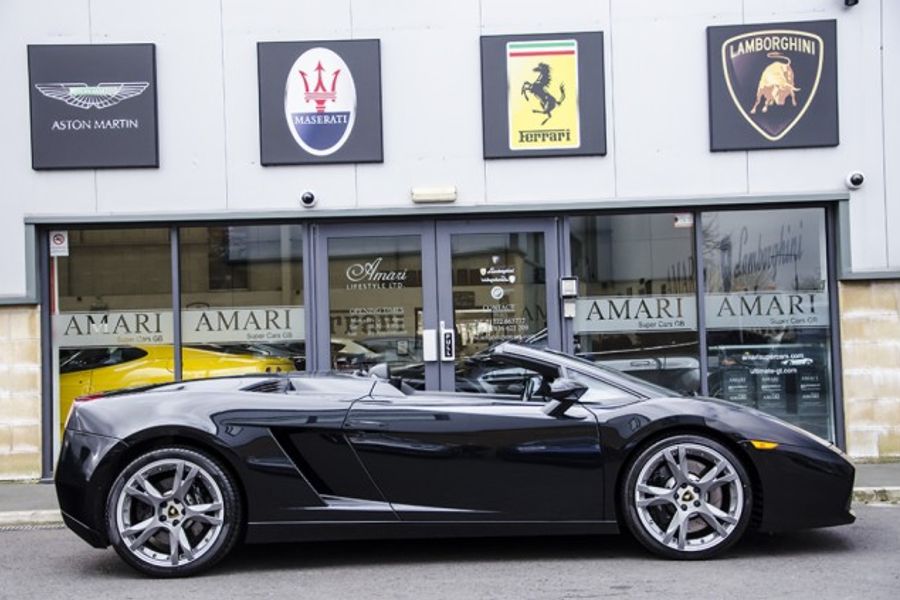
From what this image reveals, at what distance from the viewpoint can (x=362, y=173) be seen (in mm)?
9078

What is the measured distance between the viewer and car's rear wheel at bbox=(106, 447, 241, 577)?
519cm

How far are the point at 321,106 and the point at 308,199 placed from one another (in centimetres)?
87

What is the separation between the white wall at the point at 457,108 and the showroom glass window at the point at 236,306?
37 centimetres

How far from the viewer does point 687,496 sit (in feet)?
17.3

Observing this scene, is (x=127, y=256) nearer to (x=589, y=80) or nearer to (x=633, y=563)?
(x=589, y=80)

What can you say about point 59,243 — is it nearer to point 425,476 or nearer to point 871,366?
point 425,476

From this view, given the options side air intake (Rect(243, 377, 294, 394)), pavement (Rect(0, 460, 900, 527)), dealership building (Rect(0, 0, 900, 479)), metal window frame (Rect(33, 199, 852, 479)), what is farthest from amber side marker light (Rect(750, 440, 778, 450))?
metal window frame (Rect(33, 199, 852, 479))

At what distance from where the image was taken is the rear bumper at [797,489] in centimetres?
526

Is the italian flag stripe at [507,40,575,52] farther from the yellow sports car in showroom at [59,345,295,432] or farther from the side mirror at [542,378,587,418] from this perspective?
the side mirror at [542,378,587,418]

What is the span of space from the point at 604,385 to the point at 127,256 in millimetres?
5389

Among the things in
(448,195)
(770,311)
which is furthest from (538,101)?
(770,311)

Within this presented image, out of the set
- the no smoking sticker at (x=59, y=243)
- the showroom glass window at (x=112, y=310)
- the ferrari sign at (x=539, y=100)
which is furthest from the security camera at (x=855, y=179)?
the no smoking sticker at (x=59, y=243)

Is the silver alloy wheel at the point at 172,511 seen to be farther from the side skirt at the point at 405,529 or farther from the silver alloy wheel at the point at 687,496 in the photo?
the silver alloy wheel at the point at 687,496

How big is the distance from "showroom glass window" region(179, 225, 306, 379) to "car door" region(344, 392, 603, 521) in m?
4.05
